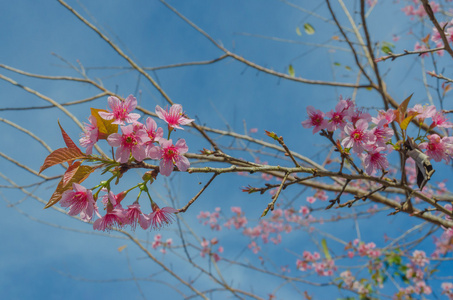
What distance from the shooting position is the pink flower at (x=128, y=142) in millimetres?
857

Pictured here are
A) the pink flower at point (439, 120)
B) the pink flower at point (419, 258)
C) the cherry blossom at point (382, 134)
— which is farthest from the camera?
the pink flower at point (419, 258)

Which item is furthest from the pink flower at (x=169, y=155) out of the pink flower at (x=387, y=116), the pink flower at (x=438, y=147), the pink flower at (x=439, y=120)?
the pink flower at (x=439, y=120)

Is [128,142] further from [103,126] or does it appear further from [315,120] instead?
[315,120]

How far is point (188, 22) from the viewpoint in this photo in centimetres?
254

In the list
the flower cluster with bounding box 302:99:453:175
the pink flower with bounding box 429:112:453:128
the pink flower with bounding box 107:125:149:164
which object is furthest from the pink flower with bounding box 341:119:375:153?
the pink flower with bounding box 107:125:149:164

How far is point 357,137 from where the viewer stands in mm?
1088

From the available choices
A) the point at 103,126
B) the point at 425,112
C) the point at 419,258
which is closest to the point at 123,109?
the point at 103,126

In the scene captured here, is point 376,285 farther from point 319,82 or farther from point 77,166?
point 77,166

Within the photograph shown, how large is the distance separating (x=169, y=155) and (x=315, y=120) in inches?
20.7

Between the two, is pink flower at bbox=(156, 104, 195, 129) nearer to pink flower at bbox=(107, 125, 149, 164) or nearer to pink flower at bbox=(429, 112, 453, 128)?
pink flower at bbox=(107, 125, 149, 164)

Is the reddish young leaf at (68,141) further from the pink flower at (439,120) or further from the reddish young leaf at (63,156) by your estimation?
the pink flower at (439,120)

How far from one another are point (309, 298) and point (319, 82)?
2930 mm

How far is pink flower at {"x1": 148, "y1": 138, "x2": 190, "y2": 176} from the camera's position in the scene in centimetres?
87

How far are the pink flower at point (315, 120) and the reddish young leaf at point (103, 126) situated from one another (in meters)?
0.62
